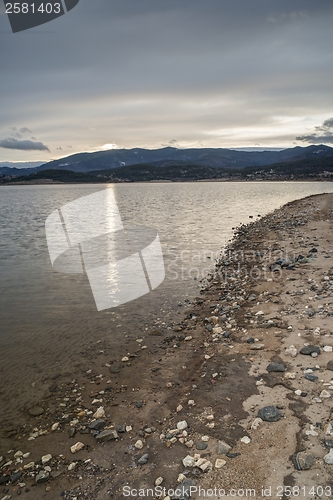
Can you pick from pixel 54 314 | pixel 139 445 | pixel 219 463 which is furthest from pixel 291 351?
pixel 54 314

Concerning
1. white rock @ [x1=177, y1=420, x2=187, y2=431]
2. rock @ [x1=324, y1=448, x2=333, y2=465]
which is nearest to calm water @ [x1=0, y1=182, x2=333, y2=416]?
white rock @ [x1=177, y1=420, x2=187, y2=431]

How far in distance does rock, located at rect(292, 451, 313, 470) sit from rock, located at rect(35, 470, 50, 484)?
4.20m

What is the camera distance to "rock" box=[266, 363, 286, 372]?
7819mm

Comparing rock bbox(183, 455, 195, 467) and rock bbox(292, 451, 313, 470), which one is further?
rock bbox(183, 455, 195, 467)

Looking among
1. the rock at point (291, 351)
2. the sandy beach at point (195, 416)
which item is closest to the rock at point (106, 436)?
the sandy beach at point (195, 416)

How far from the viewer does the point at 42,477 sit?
562cm

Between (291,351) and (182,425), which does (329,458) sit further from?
(291,351)

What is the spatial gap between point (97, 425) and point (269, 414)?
11.6 feet

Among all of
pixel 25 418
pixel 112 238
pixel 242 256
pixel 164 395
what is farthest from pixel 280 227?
pixel 25 418

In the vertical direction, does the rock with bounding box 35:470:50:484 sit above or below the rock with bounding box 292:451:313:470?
below

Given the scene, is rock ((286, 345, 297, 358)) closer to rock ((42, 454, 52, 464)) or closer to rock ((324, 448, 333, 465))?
rock ((324, 448, 333, 465))

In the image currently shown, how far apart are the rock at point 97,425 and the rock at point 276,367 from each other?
4098mm

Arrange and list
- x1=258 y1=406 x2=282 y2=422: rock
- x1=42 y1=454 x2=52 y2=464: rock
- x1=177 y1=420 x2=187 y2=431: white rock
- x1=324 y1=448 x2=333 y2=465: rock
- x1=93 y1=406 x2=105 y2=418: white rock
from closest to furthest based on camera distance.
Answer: x1=324 y1=448 x2=333 y2=465: rock, x1=42 y1=454 x2=52 y2=464: rock, x1=258 y1=406 x2=282 y2=422: rock, x1=177 y1=420 x2=187 y2=431: white rock, x1=93 y1=406 x2=105 y2=418: white rock

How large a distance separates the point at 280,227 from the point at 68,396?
2600 cm
